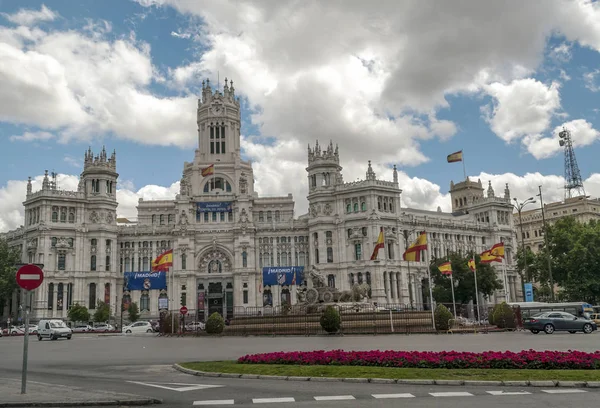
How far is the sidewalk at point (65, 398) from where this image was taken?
14.1 meters

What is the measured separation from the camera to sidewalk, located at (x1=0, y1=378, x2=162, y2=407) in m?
14.1

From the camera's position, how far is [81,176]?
11038 centimetres

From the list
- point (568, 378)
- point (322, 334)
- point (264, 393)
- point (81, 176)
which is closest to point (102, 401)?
point (264, 393)

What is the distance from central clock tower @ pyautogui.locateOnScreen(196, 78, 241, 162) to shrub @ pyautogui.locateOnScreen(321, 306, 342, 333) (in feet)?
239

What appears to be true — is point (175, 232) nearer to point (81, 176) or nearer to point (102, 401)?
point (81, 176)

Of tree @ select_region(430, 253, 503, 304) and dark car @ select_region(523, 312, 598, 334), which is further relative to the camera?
tree @ select_region(430, 253, 503, 304)

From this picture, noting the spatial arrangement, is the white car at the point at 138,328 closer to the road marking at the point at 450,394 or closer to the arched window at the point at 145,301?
→ the arched window at the point at 145,301

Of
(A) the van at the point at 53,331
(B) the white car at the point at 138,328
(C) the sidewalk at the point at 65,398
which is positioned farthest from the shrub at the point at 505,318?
(C) the sidewalk at the point at 65,398

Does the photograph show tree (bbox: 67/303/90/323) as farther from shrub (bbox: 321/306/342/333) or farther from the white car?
shrub (bbox: 321/306/342/333)

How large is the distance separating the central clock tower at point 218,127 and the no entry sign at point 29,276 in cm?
9958

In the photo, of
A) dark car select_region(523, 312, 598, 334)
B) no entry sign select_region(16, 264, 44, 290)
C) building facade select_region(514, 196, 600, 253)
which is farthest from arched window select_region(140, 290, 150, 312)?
no entry sign select_region(16, 264, 44, 290)

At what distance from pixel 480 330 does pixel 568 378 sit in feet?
116

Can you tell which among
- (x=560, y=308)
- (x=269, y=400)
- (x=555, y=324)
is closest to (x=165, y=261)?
(x=560, y=308)

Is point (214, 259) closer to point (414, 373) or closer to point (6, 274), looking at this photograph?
point (6, 274)
